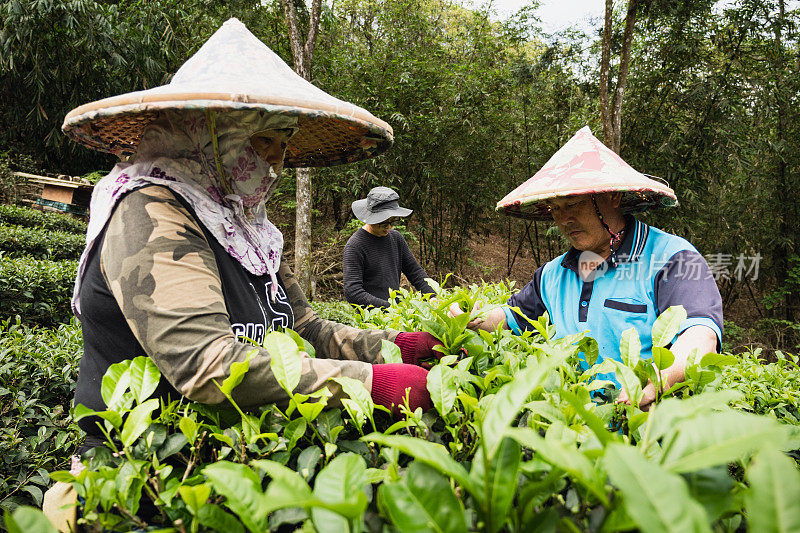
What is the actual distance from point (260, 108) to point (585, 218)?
4.67ft

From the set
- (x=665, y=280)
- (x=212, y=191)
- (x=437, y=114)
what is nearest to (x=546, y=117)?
(x=437, y=114)

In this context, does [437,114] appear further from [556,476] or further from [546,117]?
[556,476]

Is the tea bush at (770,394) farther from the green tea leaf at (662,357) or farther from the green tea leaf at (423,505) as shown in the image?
the green tea leaf at (423,505)

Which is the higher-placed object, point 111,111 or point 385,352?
point 111,111

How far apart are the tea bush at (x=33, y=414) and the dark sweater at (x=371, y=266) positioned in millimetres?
Result: 1997

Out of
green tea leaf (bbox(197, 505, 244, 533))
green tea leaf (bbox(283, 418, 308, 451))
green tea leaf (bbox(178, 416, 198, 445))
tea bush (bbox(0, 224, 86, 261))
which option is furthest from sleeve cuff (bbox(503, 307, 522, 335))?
tea bush (bbox(0, 224, 86, 261))

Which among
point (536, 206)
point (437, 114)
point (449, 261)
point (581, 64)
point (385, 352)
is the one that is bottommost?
point (449, 261)

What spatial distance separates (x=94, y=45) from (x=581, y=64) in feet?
30.7

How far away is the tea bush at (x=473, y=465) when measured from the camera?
385 mm

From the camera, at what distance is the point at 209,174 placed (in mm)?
1301

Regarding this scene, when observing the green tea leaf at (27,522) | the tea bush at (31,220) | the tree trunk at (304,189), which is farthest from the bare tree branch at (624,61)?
the tea bush at (31,220)

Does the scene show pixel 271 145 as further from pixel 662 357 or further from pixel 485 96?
pixel 485 96

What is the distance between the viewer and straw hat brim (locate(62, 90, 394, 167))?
1.09m

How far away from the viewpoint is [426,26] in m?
9.30
